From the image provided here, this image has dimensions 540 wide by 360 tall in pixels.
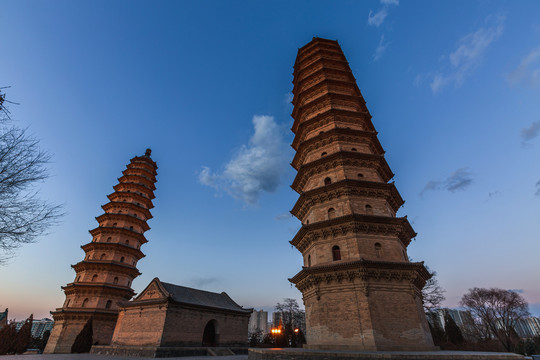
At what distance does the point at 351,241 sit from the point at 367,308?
334 centimetres

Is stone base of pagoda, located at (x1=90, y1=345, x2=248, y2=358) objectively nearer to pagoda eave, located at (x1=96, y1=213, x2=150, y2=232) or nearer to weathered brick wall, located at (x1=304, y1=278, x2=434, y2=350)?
weathered brick wall, located at (x1=304, y1=278, x2=434, y2=350)

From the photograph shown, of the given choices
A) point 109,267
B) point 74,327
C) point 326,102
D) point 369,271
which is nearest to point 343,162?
point 326,102

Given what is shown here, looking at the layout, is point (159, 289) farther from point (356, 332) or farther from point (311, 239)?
point (356, 332)

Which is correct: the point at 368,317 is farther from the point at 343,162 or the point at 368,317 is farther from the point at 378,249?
the point at 343,162

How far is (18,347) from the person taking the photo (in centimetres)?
2691

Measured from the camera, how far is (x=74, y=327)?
24938 millimetres

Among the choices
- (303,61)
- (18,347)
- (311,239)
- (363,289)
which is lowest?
(18,347)

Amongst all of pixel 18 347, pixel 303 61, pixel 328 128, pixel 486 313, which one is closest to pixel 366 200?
pixel 328 128

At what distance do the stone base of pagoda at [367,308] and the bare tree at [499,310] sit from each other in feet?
84.1

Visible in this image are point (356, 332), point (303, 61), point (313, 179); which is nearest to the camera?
point (356, 332)

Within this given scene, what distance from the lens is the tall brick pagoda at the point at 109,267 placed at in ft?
82.3

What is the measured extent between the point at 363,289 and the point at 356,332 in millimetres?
1958

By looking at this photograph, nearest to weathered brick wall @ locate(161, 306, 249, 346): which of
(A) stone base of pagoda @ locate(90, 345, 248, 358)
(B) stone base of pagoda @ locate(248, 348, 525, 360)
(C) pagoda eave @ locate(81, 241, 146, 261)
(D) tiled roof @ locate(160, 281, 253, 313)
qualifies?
(A) stone base of pagoda @ locate(90, 345, 248, 358)

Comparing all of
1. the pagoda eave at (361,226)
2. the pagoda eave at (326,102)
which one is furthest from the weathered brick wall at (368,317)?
the pagoda eave at (326,102)
